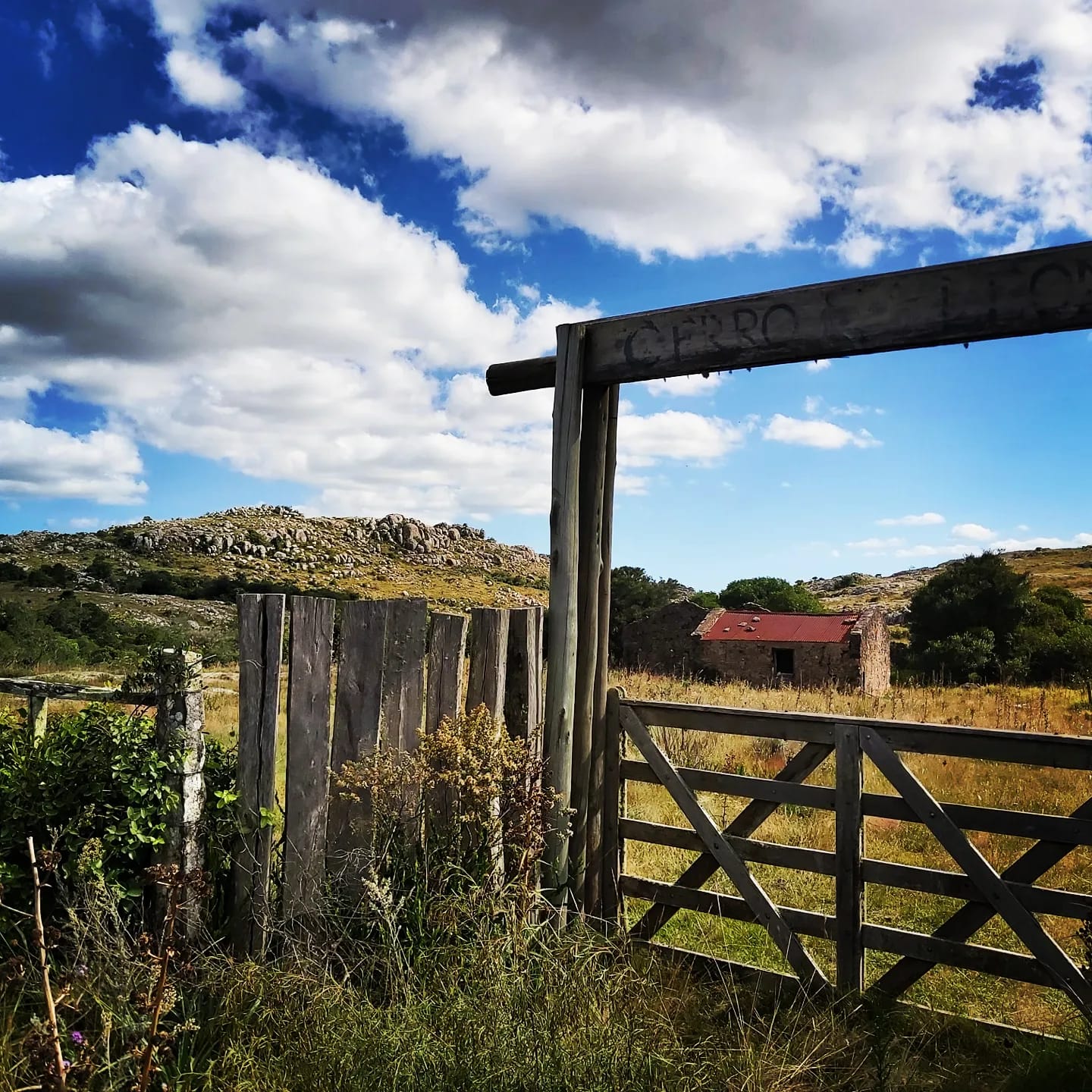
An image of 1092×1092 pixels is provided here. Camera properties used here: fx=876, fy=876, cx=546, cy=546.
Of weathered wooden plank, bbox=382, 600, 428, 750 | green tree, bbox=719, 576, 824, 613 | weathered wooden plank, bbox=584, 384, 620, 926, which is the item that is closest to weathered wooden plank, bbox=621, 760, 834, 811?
weathered wooden plank, bbox=584, 384, 620, 926

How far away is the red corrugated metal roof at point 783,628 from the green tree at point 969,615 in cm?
417

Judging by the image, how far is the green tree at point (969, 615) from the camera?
34156 millimetres

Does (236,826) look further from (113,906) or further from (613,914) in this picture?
(613,914)

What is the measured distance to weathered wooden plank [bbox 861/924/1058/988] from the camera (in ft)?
13.6

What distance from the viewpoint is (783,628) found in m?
34.0

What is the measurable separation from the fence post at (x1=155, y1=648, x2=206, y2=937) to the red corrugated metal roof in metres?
30.3

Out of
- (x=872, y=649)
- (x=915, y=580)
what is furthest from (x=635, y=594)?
(x=915, y=580)

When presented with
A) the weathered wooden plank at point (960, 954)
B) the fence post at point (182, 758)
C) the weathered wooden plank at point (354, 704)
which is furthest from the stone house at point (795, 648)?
the fence post at point (182, 758)

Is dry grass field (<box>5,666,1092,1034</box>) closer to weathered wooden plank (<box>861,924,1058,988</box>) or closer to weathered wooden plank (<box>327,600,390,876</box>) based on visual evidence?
weathered wooden plank (<box>861,924,1058,988</box>)

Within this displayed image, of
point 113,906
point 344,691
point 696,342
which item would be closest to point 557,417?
point 696,342

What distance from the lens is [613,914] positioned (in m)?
5.13

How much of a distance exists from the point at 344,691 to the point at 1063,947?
16.0 ft

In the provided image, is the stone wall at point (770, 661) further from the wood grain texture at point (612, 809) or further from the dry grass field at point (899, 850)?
the wood grain texture at point (612, 809)

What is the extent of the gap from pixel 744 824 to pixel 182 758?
302 centimetres
